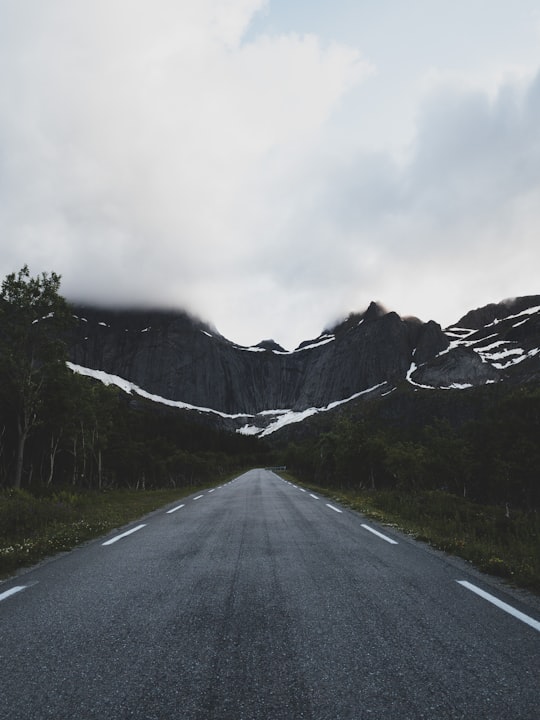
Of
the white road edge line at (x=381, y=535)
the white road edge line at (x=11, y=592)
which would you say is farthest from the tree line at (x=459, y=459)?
the white road edge line at (x=11, y=592)

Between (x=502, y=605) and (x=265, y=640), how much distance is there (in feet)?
10.1

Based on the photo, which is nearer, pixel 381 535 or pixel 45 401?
pixel 381 535

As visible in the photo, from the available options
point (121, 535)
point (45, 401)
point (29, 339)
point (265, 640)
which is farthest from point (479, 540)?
point (45, 401)

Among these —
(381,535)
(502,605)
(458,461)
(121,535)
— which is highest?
(502,605)

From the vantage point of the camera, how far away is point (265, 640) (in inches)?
151

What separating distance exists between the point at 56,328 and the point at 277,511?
23.2 m

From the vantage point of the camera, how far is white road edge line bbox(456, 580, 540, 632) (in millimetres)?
4461

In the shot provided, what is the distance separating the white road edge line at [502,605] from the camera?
4.46m

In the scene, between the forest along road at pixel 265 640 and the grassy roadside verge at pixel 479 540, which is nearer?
the forest along road at pixel 265 640

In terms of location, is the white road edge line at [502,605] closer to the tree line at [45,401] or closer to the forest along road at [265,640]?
the forest along road at [265,640]

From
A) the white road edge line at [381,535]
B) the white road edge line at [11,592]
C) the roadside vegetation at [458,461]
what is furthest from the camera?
the roadside vegetation at [458,461]

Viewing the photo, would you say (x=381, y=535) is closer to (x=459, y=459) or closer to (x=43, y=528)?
(x=43, y=528)

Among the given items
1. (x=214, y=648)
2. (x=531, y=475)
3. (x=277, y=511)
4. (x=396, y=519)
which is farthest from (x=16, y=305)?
(x=531, y=475)

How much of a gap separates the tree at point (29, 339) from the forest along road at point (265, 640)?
24835 mm
